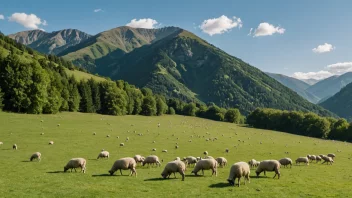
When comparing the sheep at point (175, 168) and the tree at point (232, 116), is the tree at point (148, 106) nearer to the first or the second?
the tree at point (232, 116)

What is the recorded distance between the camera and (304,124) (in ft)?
459

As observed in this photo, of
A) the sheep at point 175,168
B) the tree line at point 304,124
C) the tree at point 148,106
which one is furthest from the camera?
the tree at point 148,106

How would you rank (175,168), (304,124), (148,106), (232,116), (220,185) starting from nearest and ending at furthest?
1. (220,185)
2. (175,168)
3. (304,124)
4. (148,106)
5. (232,116)

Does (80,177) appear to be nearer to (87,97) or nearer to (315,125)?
(87,97)

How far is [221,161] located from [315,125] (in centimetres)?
11459

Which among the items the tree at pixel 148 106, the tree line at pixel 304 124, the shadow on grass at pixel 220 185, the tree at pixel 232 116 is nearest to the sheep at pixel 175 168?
the shadow on grass at pixel 220 185

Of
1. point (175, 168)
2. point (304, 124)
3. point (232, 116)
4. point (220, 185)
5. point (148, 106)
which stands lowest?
point (220, 185)

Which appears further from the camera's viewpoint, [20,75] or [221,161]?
[20,75]

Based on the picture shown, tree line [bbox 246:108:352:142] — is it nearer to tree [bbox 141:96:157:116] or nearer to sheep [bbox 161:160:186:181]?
tree [bbox 141:96:157:116]

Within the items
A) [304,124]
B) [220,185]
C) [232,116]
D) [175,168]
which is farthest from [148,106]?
[220,185]

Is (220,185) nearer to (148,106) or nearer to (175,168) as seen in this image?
(175,168)

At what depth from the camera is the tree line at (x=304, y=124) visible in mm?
130125

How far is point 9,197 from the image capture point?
1870 cm

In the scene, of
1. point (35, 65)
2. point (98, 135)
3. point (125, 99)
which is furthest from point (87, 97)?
point (98, 135)
